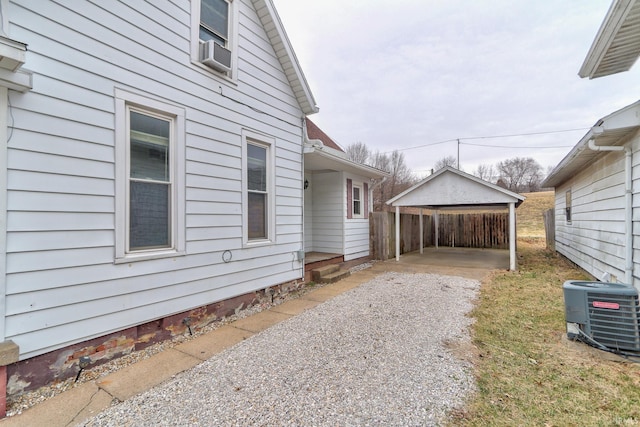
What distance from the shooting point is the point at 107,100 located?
3.02 m

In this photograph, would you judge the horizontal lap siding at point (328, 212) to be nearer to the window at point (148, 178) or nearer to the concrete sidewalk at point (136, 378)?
the concrete sidewalk at point (136, 378)

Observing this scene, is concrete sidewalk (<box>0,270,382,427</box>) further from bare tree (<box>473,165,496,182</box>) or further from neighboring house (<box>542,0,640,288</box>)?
bare tree (<box>473,165,496,182</box>)

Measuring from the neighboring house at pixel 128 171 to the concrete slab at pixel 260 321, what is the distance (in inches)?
13.8

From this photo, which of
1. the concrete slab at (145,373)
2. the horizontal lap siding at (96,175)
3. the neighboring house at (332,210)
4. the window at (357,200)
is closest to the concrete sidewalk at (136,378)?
the concrete slab at (145,373)

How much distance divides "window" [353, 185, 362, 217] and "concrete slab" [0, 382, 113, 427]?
756cm

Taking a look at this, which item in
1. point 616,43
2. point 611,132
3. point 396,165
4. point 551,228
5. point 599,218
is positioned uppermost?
point 396,165

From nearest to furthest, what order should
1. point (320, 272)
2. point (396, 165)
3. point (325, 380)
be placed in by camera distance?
point (325, 380) → point (320, 272) → point (396, 165)

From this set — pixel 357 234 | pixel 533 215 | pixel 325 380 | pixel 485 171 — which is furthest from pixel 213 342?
pixel 485 171

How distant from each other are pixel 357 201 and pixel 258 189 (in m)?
4.92

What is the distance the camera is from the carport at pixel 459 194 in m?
8.55

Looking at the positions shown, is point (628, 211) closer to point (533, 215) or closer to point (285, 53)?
point (285, 53)

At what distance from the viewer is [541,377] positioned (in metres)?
2.71

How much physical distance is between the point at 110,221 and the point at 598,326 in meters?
5.72

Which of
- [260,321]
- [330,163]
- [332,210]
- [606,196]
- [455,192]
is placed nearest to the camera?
[260,321]
